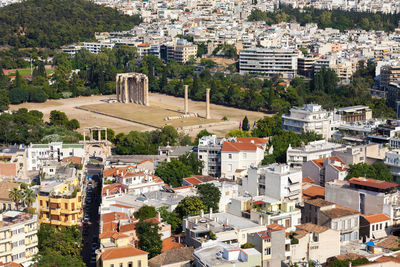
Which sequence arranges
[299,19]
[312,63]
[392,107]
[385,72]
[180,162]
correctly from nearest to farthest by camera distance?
1. [180,162]
2. [392,107]
3. [385,72]
4. [312,63]
5. [299,19]

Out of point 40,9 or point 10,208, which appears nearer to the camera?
point 10,208

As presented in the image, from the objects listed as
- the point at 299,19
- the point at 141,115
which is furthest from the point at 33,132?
the point at 299,19

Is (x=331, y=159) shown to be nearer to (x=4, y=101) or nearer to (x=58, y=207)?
(x=58, y=207)

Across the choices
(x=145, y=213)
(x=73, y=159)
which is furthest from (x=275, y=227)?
(x=73, y=159)

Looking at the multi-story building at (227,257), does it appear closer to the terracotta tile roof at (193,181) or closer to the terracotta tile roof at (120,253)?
the terracotta tile roof at (120,253)

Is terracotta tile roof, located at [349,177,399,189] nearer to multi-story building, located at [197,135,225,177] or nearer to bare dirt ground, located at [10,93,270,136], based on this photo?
multi-story building, located at [197,135,225,177]

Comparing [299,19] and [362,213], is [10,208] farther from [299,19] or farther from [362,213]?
[299,19]

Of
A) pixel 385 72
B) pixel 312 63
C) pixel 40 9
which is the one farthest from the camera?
pixel 40 9

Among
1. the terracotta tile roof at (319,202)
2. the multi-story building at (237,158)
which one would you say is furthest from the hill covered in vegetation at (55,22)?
the terracotta tile roof at (319,202)
